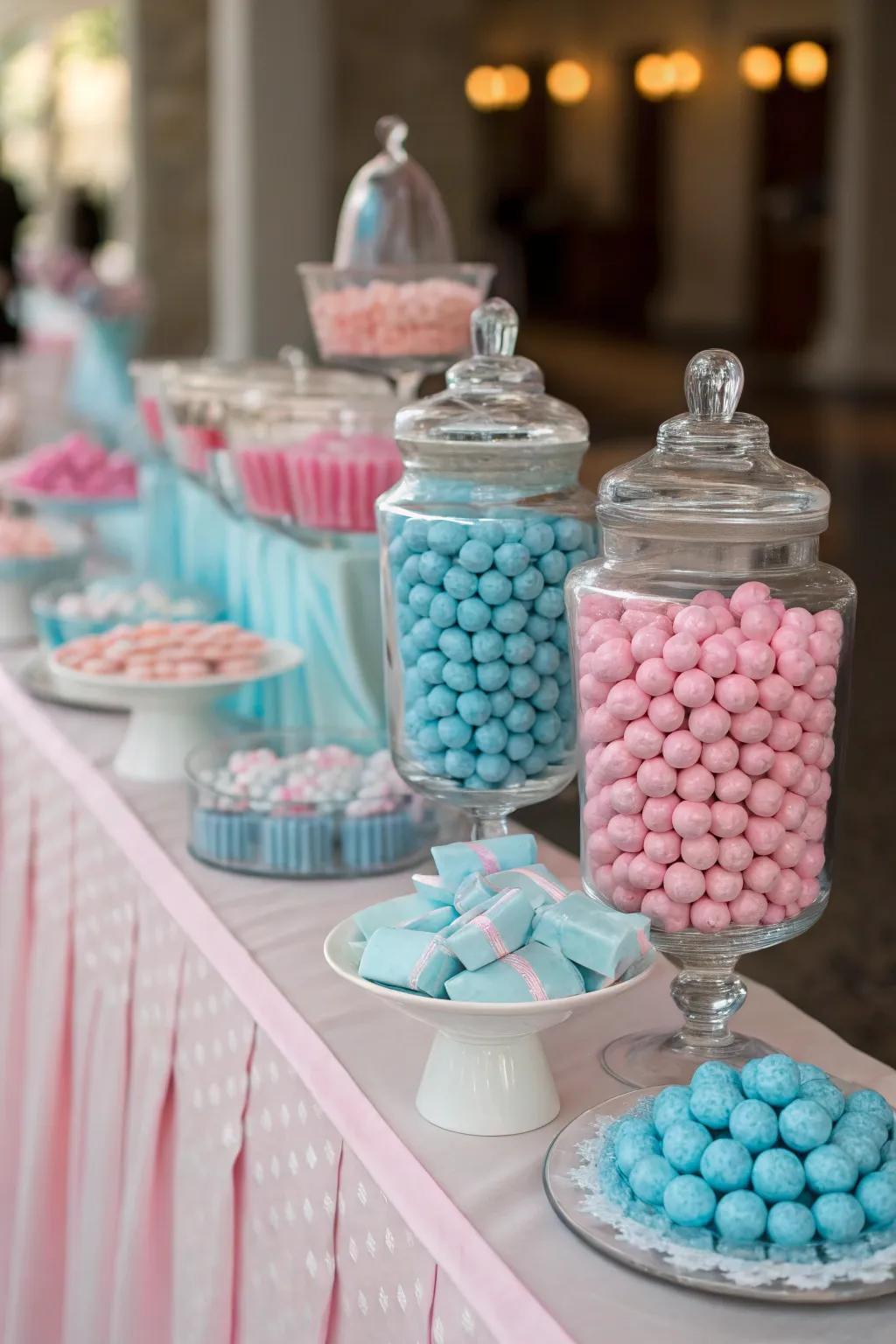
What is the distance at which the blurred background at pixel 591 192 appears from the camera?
6.02 meters

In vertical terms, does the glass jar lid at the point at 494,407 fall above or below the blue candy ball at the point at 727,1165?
above

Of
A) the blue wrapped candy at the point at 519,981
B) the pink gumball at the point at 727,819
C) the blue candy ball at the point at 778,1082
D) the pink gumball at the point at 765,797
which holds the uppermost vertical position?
the pink gumball at the point at 765,797

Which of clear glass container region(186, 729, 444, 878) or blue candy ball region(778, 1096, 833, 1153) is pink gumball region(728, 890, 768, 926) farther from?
clear glass container region(186, 729, 444, 878)

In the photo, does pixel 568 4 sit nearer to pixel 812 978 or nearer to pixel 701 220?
pixel 701 220

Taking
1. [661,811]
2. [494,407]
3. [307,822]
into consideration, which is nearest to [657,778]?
[661,811]

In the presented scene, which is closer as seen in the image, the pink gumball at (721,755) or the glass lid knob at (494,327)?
the pink gumball at (721,755)

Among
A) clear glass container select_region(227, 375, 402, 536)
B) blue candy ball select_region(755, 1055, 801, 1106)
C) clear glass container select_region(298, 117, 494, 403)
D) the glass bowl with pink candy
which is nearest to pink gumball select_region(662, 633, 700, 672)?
the glass bowl with pink candy

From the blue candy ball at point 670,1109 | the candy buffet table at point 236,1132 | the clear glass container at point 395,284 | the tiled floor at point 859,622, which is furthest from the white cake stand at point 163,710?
the blue candy ball at point 670,1109

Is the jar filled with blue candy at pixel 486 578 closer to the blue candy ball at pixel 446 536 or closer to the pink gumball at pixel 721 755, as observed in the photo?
the blue candy ball at pixel 446 536

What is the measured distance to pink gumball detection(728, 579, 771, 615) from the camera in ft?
2.94

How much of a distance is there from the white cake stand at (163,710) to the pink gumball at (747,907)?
30.0 inches

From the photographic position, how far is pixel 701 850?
2.95 ft

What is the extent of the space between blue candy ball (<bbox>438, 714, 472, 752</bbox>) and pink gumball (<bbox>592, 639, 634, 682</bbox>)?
0.24m

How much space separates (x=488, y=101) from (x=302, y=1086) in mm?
15793
